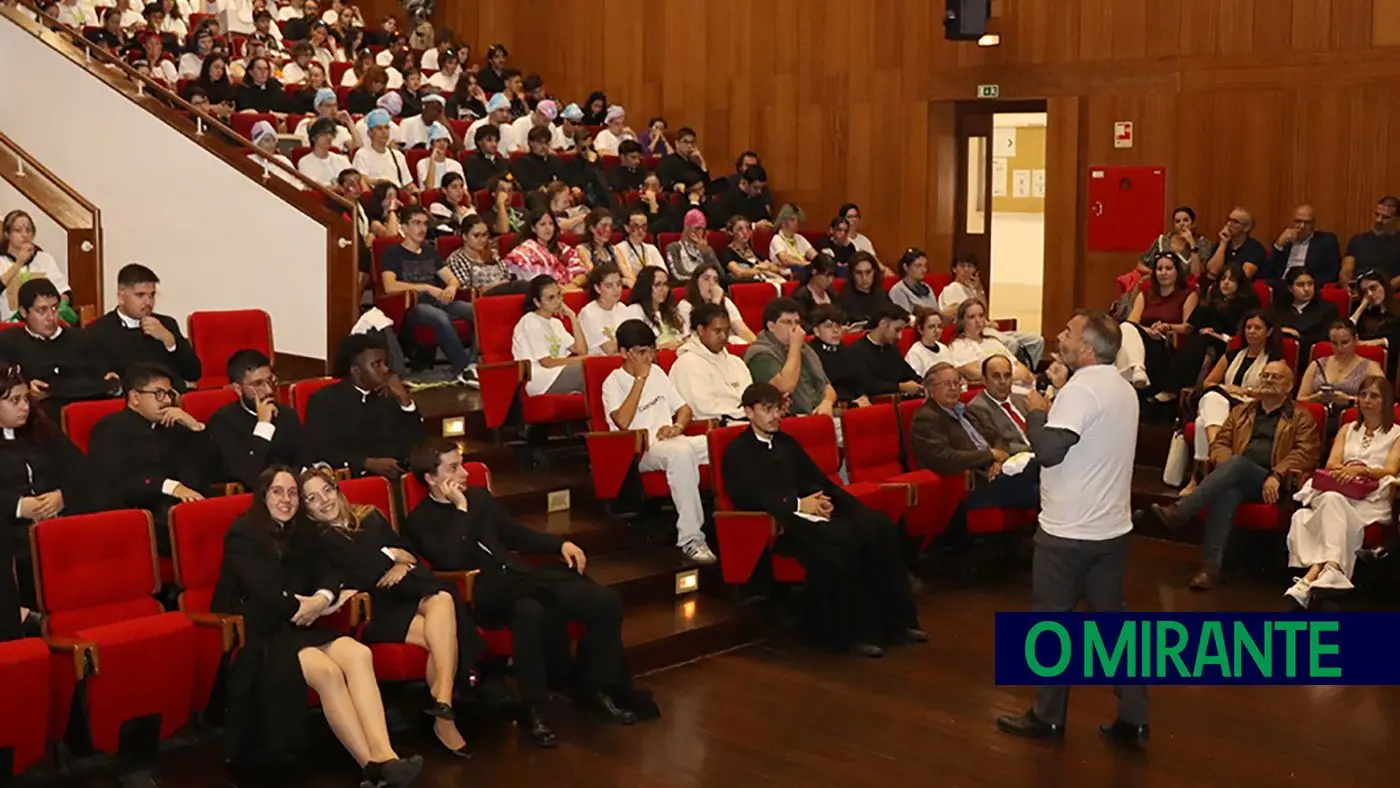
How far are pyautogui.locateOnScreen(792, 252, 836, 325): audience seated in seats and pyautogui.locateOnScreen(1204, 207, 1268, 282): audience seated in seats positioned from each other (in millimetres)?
2094

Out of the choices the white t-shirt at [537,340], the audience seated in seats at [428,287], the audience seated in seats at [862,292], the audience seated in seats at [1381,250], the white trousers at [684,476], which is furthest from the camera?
the audience seated in seats at [862,292]

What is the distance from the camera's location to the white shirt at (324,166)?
28.2 feet

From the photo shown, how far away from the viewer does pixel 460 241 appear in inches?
323

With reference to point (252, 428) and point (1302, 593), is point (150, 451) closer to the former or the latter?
point (252, 428)

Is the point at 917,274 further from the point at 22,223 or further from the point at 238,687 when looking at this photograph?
the point at 238,687

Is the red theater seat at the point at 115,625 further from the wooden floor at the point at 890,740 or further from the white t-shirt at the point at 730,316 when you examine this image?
the white t-shirt at the point at 730,316

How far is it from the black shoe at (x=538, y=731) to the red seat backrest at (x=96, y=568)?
3.68ft

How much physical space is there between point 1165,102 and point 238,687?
6942 millimetres

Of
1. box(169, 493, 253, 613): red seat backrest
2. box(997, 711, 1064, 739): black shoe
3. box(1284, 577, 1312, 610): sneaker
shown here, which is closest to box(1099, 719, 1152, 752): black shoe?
box(997, 711, 1064, 739): black shoe

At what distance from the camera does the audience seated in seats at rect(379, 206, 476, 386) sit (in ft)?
24.3

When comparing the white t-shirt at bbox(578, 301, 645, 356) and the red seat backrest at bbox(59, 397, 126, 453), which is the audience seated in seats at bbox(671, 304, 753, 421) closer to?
the white t-shirt at bbox(578, 301, 645, 356)

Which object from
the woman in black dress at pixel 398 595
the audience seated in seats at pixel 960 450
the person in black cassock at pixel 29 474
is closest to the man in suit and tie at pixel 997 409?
the audience seated in seats at pixel 960 450

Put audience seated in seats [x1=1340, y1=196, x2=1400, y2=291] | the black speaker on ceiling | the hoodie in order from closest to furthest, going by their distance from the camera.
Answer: the hoodie, audience seated in seats [x1=1340, y1=196, x2=1400, y2=291], the black speaker on ceiling

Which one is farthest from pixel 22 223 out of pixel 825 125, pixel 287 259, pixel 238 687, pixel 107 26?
pixel 825 125
